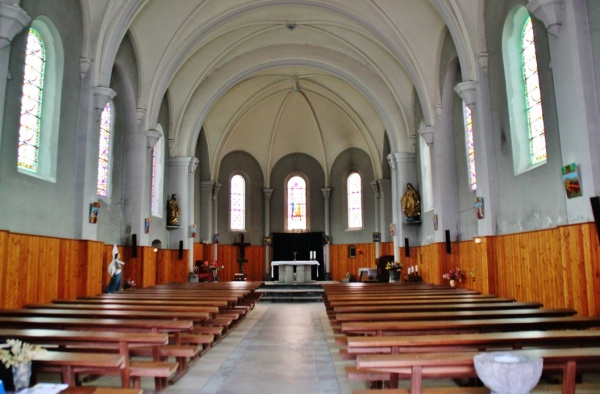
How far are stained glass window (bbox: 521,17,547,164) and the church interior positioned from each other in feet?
0.16

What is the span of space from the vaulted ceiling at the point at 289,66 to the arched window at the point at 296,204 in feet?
5.92

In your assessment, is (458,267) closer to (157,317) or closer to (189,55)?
(157,317)

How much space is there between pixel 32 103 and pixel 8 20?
8.90 ft

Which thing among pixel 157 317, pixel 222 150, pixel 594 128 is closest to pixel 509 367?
pixel 157 317

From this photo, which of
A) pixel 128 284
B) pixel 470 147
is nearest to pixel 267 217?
pixel 128 284

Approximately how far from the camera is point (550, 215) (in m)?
9.62

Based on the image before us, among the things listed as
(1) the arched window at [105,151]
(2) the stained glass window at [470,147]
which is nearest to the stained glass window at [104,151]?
(1) the arched window at [105,151]

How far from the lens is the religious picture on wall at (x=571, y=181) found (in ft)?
26.1

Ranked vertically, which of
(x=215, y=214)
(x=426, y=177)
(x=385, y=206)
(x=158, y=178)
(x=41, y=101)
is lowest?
(x=215, y=214)

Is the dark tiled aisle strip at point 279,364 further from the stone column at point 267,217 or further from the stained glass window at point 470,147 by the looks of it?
the stone column at point 267,217

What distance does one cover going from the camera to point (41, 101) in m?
11.4

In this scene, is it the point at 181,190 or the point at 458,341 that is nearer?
the point at 458,341

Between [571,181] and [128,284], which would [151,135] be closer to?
[128,284]

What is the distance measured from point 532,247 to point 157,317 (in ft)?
Answer: 25.1
